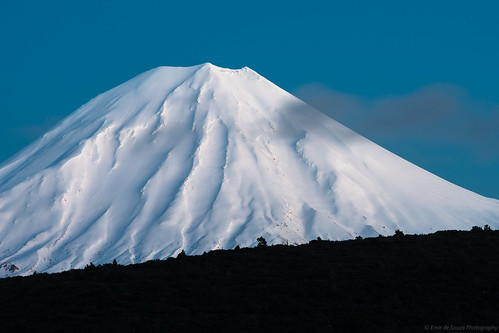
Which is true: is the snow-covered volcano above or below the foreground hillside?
above

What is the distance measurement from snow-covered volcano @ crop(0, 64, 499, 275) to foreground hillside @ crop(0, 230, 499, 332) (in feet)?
171

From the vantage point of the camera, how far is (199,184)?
110 meters

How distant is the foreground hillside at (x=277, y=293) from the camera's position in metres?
30.5

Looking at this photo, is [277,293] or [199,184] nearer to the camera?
[277,293]

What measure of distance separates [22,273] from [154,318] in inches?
2638

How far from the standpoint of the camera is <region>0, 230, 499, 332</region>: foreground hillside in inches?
1200

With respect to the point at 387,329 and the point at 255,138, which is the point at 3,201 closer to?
the point at 255,138

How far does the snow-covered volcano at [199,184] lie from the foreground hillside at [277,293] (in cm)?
5210

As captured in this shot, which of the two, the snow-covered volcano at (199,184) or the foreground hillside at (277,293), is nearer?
the foreground hillside at (277,293)

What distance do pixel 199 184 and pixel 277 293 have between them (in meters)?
76.1

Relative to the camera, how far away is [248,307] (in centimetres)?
3269

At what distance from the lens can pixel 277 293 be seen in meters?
34.7

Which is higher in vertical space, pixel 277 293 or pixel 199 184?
pixel 199 184

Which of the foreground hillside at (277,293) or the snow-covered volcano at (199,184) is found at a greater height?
the snow-covered volcano at (199,184)
